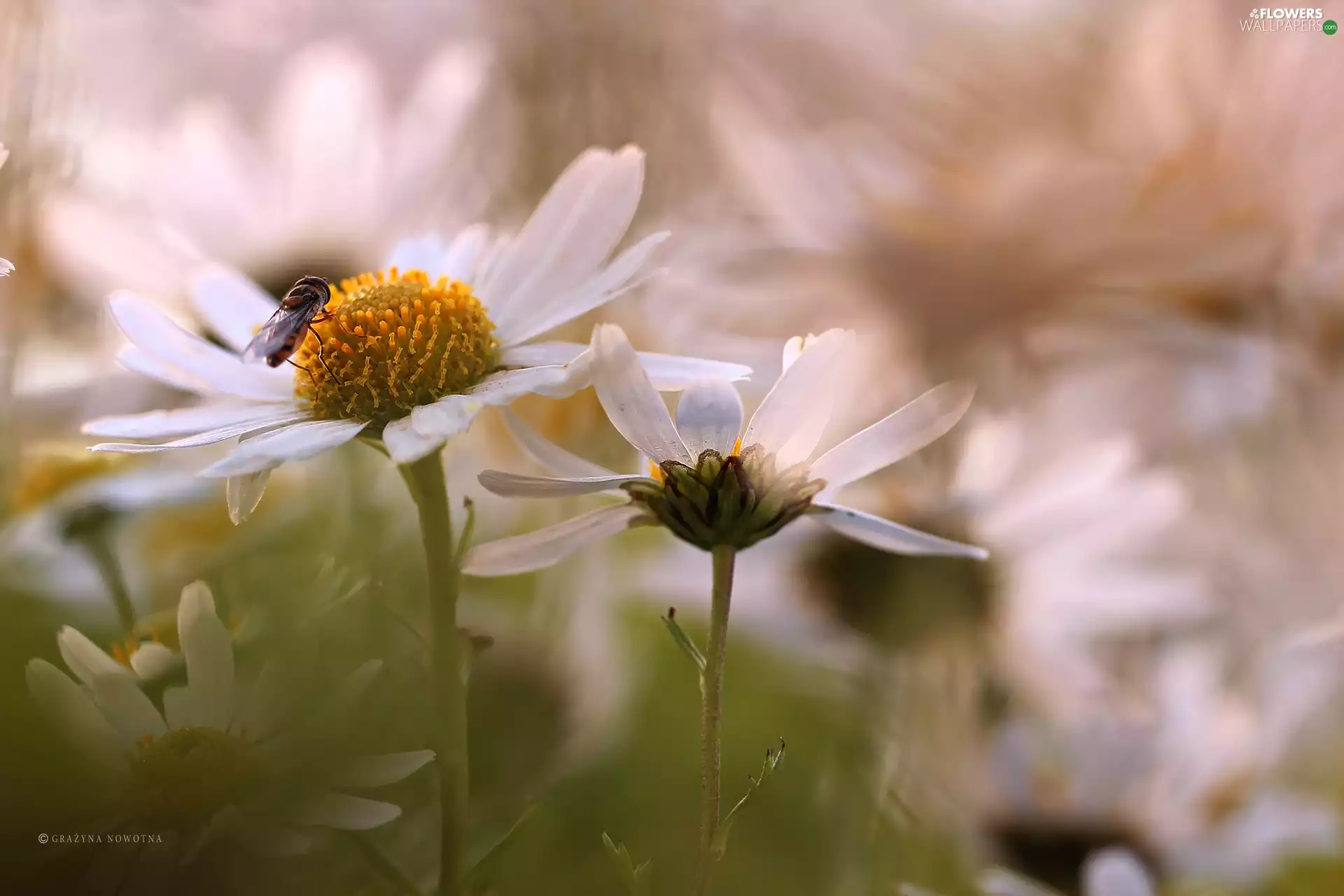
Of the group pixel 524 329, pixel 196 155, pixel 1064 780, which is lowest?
pixel 1064 780

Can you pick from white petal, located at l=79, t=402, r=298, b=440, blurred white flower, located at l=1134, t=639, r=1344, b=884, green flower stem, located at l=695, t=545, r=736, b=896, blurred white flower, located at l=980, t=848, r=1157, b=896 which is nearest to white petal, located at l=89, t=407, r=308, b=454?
white petal, located at l=79, t=402, r=298, b=440

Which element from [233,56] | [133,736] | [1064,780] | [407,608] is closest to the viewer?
[133,736]

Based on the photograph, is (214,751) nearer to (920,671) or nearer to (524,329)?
(524,329)

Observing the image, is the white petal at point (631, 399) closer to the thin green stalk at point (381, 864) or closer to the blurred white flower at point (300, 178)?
the thin green stalk at point (381, 864)

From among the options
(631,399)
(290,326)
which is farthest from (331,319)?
(631,399)

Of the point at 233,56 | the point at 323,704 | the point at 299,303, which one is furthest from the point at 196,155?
the point at 323,704

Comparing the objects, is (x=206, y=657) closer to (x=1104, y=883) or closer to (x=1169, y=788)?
(x=1104, y=883)
